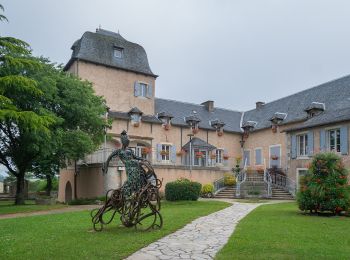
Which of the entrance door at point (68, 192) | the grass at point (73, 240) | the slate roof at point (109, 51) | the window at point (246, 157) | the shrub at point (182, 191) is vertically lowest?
the entrance door at point (68, 192)

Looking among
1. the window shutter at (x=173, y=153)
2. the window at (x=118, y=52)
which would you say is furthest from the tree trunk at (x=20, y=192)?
the window at (x=118, y=52)

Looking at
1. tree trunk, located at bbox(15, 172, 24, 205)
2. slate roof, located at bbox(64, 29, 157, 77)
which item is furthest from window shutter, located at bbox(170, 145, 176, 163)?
tree trunk, located at bbox(15, 172, 24, 205)

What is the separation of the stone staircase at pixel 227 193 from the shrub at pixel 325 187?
11.0 metres

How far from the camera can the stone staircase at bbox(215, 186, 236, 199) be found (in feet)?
84.0

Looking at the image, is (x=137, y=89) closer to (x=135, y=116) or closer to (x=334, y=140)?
(x=135, y=116)

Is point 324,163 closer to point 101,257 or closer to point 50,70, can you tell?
point 101,257

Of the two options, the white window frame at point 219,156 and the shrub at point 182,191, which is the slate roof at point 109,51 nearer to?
the white window frame at point 219,156

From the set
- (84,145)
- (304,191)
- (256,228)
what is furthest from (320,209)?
(84,145)

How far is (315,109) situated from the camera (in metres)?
26.9

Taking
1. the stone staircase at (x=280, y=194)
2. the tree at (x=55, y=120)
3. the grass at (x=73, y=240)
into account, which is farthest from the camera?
the stone staircase at (x=280, y=194)

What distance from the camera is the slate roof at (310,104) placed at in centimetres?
2462

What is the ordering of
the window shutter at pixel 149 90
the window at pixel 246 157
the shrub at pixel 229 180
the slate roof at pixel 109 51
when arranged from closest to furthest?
1. the shrub at pixel 229 180
2. the slate roof at pixel 109 51
3. the window shutter at pixel 149 90
4. the window at pixel 246 157

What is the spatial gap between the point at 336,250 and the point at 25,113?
7.38 m

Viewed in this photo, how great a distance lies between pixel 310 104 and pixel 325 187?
1568 cm
